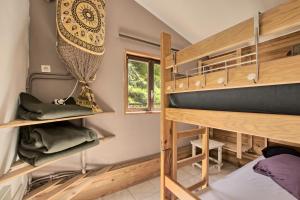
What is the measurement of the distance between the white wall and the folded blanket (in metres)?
0.05

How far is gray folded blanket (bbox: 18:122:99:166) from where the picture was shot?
3.37 ft

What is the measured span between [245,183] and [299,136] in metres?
1.00

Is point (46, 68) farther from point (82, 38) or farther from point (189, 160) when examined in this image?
point (189, 160)

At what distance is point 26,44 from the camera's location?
132cm

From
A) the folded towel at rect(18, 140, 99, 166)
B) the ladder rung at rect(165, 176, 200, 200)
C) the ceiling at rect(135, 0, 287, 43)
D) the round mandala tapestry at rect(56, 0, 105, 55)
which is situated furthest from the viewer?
the ceiling at rect(135, 0, 287, 43)

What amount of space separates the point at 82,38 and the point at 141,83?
3.38ft

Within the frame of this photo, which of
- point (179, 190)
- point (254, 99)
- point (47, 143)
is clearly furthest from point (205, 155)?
point (47, 143)

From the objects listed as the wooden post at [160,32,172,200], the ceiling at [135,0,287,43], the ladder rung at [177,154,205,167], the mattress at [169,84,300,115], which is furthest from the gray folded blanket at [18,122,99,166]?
the ceiling at [135,0,287,43]

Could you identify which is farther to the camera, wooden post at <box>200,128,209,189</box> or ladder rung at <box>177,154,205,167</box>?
wooden post at <box>200,128,209,189</box>

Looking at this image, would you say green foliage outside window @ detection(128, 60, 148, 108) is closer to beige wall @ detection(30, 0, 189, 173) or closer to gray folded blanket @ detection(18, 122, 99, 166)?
beige wall @ detection(30, 0, 189, 173)

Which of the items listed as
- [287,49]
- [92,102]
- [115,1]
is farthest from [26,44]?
[287,49]

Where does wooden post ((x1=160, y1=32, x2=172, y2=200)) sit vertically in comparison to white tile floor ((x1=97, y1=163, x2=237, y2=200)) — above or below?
above

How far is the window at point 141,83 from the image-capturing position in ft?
6.96

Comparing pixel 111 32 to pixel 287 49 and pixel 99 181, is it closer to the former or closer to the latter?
pixel 99 181
